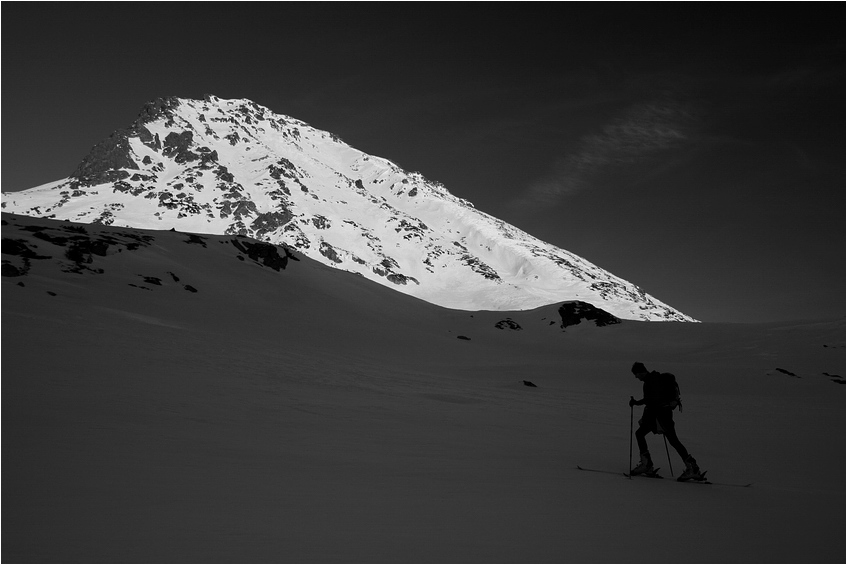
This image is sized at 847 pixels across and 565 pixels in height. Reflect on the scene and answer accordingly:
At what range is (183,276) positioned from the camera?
1511 inches

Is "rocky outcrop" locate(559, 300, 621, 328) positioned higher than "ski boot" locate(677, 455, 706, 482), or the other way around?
"rocky outcrop" locate(559, 300, 621, 328)

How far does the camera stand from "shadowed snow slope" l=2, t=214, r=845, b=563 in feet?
14.6

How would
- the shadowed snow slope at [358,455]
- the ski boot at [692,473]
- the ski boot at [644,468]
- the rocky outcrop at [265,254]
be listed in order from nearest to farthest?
the shadowed snow slope at [358,455]
the ski boot at [692,473]
the ski boot at [644,468]
the rocky outcrop at [265,254]

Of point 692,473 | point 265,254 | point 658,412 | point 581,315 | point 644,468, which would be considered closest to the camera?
point 692,473

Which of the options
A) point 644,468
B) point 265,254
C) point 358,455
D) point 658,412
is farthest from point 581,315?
point 358,455

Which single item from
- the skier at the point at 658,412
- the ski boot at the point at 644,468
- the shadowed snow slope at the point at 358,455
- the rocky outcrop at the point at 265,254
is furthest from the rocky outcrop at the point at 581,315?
the ski boot at the point at 644,468

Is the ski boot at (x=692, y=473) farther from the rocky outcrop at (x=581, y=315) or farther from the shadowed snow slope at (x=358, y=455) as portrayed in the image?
the rocky outcrop at (x=581, y=315)

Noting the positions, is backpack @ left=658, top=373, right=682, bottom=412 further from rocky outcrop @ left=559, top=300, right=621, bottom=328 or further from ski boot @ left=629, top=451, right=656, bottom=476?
rocky outcrop @ left=559, top=300, right=621, bottom=328

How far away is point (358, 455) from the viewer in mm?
7750

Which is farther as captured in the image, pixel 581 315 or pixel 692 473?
pixel 581 315

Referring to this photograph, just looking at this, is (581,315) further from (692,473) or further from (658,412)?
(692,473)

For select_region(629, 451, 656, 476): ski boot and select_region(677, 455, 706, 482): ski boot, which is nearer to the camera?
select_region(677, 455, 706, 482): ski boot

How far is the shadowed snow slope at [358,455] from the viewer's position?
175 inches

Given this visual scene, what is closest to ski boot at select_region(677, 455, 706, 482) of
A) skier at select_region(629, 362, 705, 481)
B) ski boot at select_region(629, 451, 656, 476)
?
skier at select_region(629, 362, 705, 481)
